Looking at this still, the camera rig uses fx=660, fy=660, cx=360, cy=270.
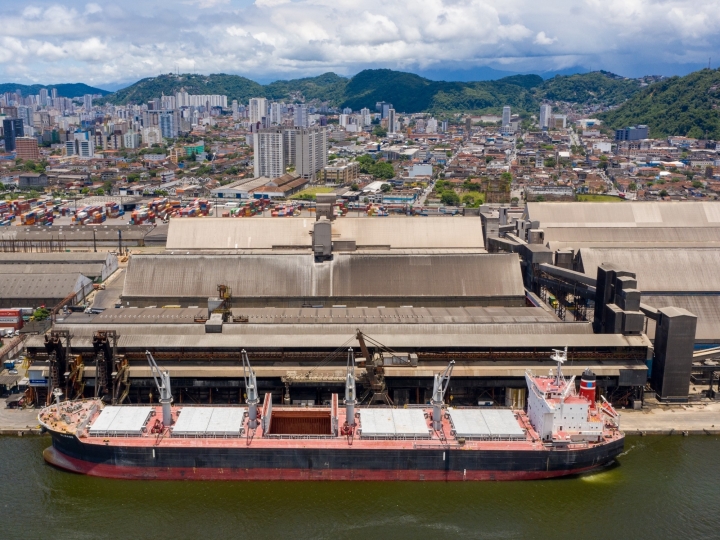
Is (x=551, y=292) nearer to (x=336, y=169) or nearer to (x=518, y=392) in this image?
(x=518, y=392)

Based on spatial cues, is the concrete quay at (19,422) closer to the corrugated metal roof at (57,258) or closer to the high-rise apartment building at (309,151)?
the corrugated metal roof at (57,258)

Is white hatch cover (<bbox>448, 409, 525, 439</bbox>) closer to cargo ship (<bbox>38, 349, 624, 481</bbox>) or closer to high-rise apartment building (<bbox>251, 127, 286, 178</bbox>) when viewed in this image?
cargo ship (<bbox>38, 349, 624, 481</bbox>)

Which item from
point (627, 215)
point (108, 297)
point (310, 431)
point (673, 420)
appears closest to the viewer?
point (310, 431)

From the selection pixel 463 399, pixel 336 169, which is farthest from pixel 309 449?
pixel 336 169

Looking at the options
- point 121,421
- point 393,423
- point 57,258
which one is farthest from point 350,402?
point 57,258

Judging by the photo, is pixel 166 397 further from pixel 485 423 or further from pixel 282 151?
pixel 282 151
